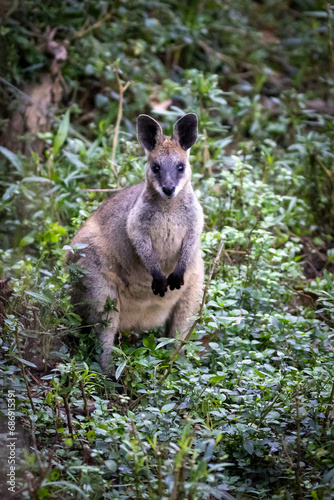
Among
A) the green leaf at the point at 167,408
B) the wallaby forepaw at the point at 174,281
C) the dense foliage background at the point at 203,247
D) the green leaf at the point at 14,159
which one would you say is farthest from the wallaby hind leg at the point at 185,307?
the green leaf at the point at 14,159

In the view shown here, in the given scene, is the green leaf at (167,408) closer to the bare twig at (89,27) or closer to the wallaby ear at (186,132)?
the wallaby ear at (186,132)

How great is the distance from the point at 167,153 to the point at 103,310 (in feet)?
4.11

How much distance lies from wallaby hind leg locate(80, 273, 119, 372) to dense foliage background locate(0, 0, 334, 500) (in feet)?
0.35

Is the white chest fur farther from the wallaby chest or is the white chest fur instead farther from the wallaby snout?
the wallaby snout

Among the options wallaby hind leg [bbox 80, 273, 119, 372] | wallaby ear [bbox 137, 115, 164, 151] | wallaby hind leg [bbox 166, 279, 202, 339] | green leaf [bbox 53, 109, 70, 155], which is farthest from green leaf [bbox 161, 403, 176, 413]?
green leaf [bbox 53, 109, 70, 155]

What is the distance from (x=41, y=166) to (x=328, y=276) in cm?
304

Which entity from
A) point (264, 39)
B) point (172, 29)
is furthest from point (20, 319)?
point (264, 39)

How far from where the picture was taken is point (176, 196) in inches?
182

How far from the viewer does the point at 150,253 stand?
4562 mm

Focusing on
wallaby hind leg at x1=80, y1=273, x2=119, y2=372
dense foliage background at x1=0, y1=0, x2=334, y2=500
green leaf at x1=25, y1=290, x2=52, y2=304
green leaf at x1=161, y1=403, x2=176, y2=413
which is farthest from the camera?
wallaby hind leg at x1=80, y1=273, x2=119, y2=372

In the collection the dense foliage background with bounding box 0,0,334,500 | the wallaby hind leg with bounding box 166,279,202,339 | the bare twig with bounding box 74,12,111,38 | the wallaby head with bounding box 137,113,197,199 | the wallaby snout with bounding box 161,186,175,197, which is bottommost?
the wallaby hind leg with bounding box 166,279,202,339

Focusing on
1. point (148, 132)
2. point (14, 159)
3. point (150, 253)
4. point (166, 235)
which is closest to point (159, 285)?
point (150, 253)

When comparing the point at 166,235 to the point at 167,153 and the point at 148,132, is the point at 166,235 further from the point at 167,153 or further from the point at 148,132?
the point at 148,132

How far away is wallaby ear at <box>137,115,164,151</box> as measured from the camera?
461 cm
